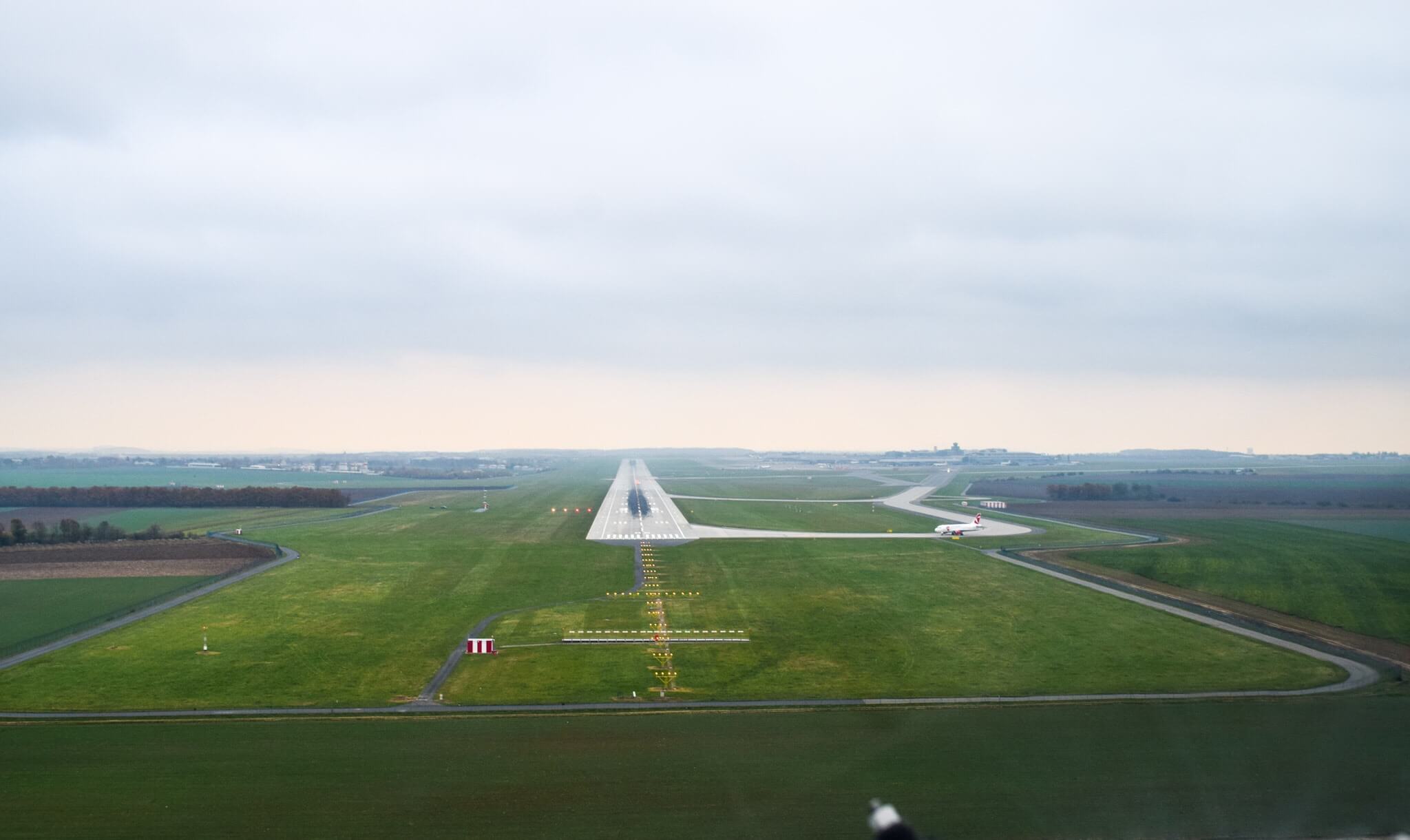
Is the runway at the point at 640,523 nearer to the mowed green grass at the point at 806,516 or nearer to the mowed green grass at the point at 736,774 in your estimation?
the mowed green grass at the point at 806,516

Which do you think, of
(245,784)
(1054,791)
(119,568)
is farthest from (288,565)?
(1054,791)

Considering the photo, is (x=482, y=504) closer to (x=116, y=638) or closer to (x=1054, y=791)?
(x=116, y=638)

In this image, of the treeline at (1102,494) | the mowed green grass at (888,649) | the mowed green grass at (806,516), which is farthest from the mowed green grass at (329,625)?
the treeline at (1102,494)

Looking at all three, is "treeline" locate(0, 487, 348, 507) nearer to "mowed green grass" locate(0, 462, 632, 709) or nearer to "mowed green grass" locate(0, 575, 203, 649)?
"mowed green grass" locate(0, 462, 632, 709)

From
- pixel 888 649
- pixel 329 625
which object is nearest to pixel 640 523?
pixel 329 625

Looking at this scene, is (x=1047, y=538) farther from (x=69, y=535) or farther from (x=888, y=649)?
(x=69, y=535)

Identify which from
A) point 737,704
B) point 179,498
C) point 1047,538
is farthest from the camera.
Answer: point 179,498

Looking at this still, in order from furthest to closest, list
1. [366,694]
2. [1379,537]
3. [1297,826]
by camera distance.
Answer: [1379,537], [366,694], [1297,826]
